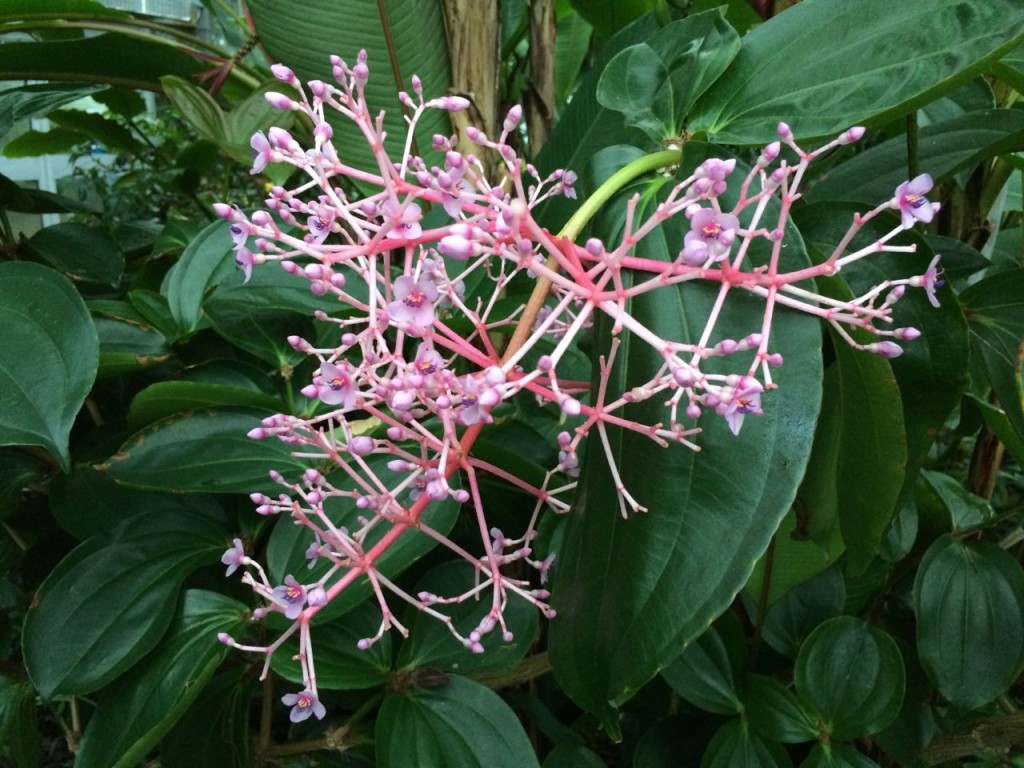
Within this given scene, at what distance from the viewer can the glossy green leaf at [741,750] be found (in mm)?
600

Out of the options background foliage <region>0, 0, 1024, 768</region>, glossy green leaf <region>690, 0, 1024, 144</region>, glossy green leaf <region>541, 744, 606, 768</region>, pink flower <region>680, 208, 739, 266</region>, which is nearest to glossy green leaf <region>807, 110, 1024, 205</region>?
background foliage <region>0, 0, 1024, 768</region>

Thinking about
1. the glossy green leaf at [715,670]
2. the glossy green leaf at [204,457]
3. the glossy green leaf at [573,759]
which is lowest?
the glossy green leaf at [573,759]

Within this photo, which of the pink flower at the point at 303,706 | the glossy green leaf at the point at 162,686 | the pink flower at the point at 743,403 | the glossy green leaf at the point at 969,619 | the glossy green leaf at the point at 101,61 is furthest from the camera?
the glossy green leaf at the point at 101,61

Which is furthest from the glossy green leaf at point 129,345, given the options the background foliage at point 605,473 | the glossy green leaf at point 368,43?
the glossy green leaf at point 368,43

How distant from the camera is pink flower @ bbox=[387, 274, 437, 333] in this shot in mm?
314

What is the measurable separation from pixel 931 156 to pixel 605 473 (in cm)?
37

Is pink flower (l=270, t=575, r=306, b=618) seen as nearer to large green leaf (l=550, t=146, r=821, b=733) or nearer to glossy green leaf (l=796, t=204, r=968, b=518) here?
large green leaf (l=550, t=146, r=821, b=733)

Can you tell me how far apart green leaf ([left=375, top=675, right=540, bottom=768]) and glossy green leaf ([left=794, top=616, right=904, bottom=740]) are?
0.77 ft

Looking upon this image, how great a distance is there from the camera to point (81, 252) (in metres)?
0.86

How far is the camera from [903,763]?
666 millimetres

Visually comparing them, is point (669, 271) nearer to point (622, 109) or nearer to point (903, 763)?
point (622, 109)

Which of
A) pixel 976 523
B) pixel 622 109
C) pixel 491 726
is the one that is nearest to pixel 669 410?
pixel 622 109

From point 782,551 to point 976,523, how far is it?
207mm

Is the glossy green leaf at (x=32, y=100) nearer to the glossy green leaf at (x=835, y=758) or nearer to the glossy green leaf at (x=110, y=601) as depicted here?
the glossy green leaf at (x=110, y=601)
